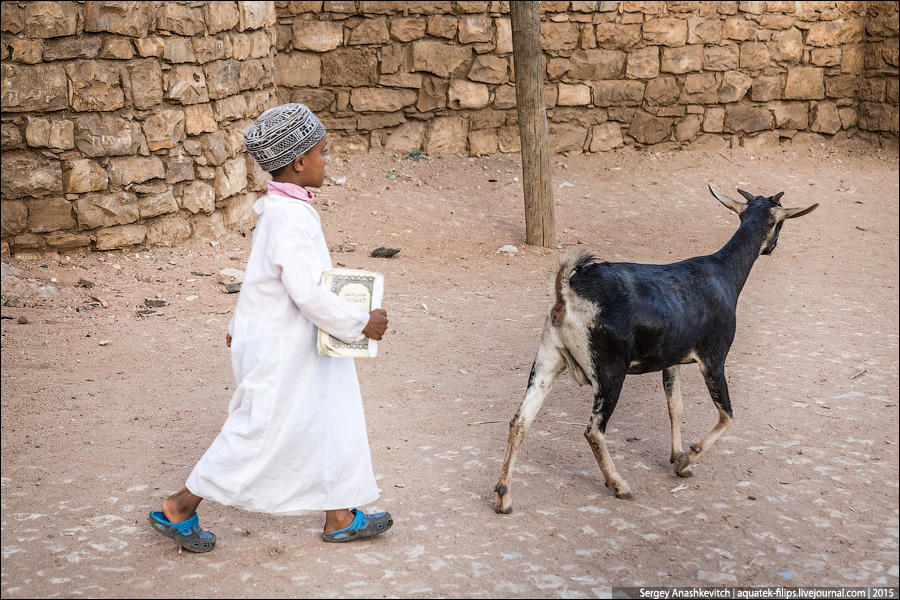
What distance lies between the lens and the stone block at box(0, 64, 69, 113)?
20.2 feet

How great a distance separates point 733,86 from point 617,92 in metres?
1.79

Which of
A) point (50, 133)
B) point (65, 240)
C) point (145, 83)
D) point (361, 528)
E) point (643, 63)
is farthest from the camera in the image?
point (643, 63)

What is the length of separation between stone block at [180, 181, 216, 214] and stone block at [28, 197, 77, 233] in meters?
1.03

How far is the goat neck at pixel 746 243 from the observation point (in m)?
3.87

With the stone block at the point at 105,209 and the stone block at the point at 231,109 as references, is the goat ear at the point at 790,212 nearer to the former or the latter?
the stone block at the point at 105,209

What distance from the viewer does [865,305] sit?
20.5 feet

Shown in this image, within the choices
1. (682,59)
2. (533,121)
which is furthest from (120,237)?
(682,59)

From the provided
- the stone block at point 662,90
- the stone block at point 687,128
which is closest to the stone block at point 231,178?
the stone block at point 662,90

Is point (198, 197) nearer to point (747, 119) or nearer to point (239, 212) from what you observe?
point (239, 212)

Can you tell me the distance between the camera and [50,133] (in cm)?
633

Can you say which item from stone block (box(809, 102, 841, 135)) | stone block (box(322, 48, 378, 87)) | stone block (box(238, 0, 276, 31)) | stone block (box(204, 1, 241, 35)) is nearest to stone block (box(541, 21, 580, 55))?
stone block (box(322, 48, 378, 87))

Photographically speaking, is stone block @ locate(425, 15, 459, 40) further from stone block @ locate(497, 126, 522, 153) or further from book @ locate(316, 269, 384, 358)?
book @ locate(316, 269, 384, 358)

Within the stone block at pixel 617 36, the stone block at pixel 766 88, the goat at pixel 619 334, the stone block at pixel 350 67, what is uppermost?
the stone block at pixel 617 36

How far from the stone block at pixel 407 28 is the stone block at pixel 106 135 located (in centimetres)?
412
